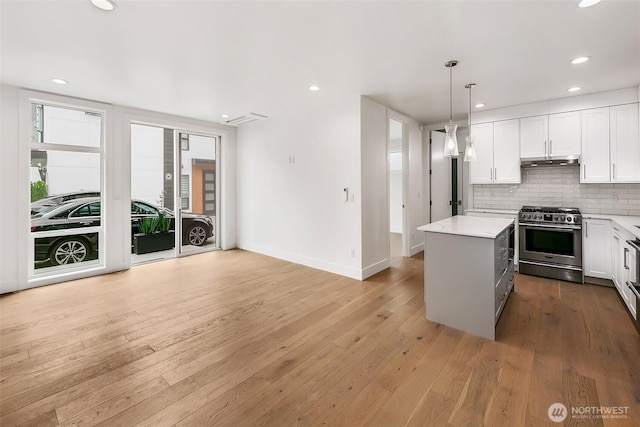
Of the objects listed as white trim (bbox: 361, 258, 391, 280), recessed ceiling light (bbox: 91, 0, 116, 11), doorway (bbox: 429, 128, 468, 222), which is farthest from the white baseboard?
recessed ceiling light (bbox: 91, 0, 116, 11)

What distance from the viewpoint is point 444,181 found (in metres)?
6.54

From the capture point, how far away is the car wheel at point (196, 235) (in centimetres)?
609

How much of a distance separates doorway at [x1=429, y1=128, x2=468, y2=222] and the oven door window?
2077 millimetres

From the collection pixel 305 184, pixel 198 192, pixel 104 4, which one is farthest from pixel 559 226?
pixel 198 192

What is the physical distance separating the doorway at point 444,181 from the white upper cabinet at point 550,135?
1.75 meters

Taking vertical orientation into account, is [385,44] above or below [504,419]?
above

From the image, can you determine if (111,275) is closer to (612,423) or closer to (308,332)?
(308,332)

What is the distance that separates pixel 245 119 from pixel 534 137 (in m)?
5.02

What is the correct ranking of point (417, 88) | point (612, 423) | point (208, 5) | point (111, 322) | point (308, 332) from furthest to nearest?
1. point (417, 88)
2. point (111, 322)
3. point (308, 332)
4. point (208, 5)
5. point (612, 423)

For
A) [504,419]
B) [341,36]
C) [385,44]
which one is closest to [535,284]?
[504,419]

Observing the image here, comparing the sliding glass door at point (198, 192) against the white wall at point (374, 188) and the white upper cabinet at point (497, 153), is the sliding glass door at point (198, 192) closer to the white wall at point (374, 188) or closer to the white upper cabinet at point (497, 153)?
the white wall at point (374, 188)

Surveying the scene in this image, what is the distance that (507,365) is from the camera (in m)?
2.22

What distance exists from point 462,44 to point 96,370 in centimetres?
416

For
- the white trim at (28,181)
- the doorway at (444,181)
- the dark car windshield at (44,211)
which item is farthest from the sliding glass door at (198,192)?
the doorway at (444,181)
